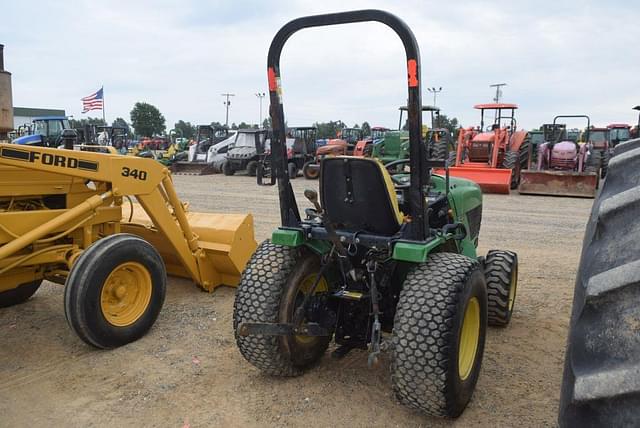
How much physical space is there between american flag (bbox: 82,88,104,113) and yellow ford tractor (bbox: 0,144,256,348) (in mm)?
26936

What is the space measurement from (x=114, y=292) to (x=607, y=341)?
3.72 metres

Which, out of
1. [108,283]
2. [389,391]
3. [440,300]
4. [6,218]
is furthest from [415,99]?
[6,218]

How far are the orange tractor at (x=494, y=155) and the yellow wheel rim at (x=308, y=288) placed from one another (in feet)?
34.3

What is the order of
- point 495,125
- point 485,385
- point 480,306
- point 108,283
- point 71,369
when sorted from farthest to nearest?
1. point 495,125
2. point 108,283
3. point 71,369
4. point 485,385
5. point 480,306

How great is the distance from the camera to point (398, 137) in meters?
17.9

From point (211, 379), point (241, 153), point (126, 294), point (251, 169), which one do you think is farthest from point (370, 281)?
point (241, 153)

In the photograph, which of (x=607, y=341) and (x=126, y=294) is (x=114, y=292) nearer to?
(x=126, y=294)

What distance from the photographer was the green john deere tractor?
2855 mm

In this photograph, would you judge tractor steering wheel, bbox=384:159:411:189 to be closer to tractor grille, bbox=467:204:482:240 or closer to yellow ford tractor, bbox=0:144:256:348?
tractor grille, bbox=467:204:482:240

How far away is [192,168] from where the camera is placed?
73.1 ft

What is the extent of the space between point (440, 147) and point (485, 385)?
42.7 ft

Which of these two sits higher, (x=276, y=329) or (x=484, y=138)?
(x=484, y=138)

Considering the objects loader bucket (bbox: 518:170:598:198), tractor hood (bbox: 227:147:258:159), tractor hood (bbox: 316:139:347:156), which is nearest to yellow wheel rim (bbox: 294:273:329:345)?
loader bucket (bbox: 518:170:598:198)

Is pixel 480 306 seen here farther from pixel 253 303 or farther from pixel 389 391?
pixel 253 303
